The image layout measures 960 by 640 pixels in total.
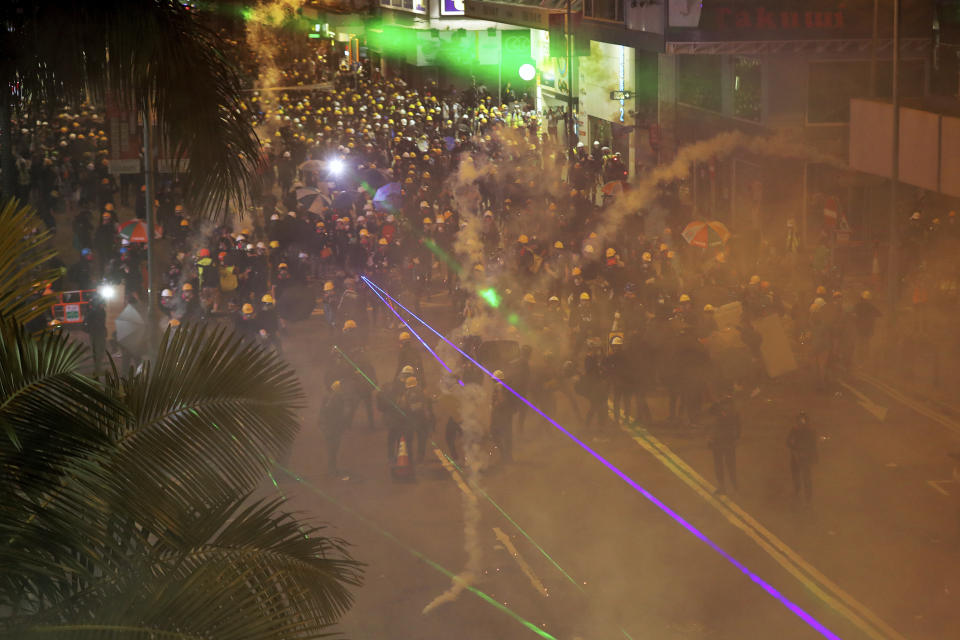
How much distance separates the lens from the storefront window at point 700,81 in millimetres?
36906

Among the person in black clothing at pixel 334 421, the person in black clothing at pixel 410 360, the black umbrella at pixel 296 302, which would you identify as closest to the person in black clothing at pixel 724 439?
the person in black clothing at pixel 410 360

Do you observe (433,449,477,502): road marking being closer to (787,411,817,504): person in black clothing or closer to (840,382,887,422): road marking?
(787,411,817,504): person in black clothing

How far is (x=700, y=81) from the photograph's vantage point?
38.1 meters

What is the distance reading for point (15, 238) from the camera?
4754 mm

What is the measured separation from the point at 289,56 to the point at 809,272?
8343 cm

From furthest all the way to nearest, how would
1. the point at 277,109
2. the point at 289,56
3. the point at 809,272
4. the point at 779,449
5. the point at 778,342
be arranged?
1. the point at 289,56
2. the point at 277,109
3. the point at 809,272
4. the point at 778,342
5. the point at 779,449

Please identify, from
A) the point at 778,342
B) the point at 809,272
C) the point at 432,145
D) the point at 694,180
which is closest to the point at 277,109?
the point at 432,145

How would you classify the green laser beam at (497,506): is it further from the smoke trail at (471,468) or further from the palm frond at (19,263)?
the palm frond at (19,263)

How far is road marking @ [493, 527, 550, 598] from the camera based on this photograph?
12148 mm

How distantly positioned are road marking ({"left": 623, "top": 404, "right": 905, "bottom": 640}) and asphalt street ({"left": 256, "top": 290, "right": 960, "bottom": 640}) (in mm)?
25

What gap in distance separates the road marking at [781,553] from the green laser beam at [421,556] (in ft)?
9.20

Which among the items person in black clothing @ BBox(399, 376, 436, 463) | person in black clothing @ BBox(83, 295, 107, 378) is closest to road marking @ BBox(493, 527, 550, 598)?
person in black clothing @ BBox(399, 376, 436, 463)

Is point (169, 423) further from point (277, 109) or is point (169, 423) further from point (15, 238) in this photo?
point (277, 109)

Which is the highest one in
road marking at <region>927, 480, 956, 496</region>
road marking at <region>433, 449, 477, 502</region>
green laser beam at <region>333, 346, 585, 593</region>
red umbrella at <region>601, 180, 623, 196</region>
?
red umbrella at <region>601, 180, 623, 196</region>
